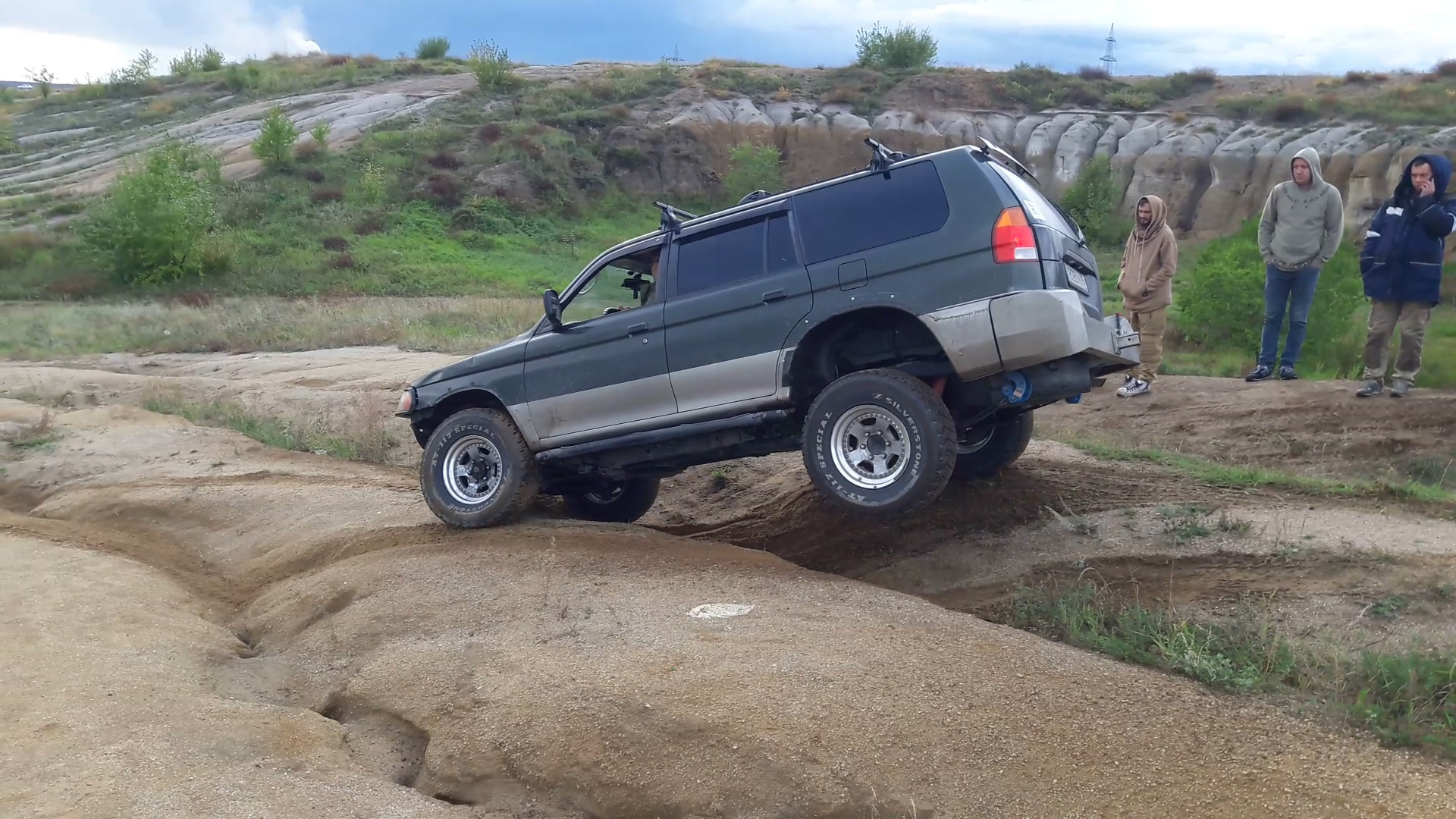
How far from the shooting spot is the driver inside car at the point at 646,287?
7301 millimetres

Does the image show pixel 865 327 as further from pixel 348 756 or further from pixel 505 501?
pixel 348 756

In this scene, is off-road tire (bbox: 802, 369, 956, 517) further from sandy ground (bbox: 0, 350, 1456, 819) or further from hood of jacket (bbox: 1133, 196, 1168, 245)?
hood of jacket (bbox: 1133, 196, 1168, 245)

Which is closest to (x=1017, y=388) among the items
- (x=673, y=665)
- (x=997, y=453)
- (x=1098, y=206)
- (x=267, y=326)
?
(x=997, y=453)

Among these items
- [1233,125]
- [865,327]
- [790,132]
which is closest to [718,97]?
[790,132]

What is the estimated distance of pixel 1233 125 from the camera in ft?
115

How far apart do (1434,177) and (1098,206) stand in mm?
23022

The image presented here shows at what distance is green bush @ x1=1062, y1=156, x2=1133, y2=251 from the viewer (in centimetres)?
3103

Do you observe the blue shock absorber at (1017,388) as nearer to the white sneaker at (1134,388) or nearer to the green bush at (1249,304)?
the white sneaker at (1134,388)

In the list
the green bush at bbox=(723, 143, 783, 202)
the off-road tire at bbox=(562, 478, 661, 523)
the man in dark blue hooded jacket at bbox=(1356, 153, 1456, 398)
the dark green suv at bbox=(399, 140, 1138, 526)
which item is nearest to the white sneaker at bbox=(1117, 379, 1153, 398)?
the man in dark blue hooded jacket at bbox=(1356, 153, 1456, 398)

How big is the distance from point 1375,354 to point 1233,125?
28779 millimetres

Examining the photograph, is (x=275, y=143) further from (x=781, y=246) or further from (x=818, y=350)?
(x=818, y=350)

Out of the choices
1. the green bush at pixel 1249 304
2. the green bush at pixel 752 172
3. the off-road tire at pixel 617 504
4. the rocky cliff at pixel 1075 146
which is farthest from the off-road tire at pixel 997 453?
the green bush at pixel 752 172

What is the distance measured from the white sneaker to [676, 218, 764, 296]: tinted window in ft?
19.3

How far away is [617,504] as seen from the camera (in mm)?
8953
